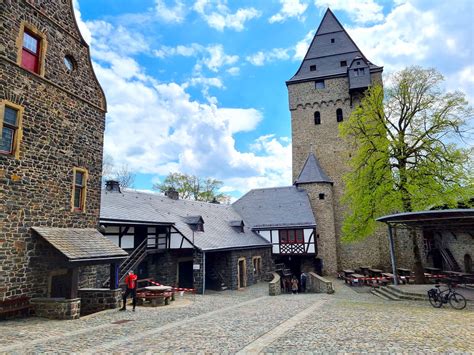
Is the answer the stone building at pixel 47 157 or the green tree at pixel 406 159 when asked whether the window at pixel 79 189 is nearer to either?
the stone building at pixel 47 157

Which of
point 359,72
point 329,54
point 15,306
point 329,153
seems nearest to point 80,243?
point 15,306

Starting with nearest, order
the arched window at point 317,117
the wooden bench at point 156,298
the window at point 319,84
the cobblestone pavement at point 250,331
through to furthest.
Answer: the cobblestone pavement at point 250,331 → the wooden bench at point 156,298 → the arched window at point 317,117 → the window at point 319,84

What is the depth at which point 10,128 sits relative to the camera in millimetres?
9352

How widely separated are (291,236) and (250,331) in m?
16.3

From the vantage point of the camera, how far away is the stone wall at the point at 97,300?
10.8 meters

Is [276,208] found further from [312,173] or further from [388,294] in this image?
[388,294]

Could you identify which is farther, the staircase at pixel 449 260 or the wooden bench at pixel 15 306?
the staircase at pixel 449 260

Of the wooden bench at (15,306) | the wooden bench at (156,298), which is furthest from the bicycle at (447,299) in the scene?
the wooden bench at (15,306)

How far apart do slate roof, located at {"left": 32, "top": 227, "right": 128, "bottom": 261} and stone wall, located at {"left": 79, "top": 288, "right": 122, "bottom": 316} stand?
128cm

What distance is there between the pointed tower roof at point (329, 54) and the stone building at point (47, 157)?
22410 mm

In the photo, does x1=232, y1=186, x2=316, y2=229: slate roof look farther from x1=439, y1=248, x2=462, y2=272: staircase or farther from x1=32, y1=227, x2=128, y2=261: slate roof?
x1=32, y1=227, x2=128, y2=261: slate roof

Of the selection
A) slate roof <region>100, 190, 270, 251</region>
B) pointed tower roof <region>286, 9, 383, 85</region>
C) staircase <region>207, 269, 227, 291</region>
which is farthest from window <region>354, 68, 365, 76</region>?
staircase <region>207, 269, 227, 291</region>

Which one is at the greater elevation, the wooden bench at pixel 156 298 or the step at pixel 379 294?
the wooden bench at pixel 156 298

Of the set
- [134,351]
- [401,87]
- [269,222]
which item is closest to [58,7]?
[134,351]
